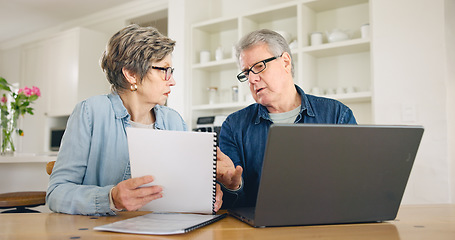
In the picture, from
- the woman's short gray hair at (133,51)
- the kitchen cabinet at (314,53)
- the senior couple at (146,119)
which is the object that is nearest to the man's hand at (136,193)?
the senior couple at (146,119)

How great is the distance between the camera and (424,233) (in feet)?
2.91

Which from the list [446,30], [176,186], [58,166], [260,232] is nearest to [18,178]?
[58,166]

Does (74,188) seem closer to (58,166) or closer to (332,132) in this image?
(58,166)

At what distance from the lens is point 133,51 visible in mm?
1497

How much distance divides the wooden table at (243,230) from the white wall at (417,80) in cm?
180

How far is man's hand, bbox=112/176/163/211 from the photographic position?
39.1 inches

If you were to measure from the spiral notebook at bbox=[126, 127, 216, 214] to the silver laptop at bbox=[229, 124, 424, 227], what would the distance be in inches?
6.0

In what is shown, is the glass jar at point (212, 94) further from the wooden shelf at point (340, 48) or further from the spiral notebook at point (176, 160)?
the spiral notebook at point (176, 160)

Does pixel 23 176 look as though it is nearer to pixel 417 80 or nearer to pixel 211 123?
pixel 211 123

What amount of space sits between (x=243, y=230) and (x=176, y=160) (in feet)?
0.78

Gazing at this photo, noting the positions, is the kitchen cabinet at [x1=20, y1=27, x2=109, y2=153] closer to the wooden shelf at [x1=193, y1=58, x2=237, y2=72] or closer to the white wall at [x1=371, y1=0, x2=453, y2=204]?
the wooden shelf at [x1=193, y1=58, x2=237, y2=72]

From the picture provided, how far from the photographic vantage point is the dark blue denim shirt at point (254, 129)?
1.66 meters

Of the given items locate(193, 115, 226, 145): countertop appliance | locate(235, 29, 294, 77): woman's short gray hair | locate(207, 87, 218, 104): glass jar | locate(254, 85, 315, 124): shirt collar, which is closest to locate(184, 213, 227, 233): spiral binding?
locate(254, 85, 315, 124): shirt collar

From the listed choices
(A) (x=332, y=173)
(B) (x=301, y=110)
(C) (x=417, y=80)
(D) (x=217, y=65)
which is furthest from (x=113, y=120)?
(D) (x=217, y=65)
